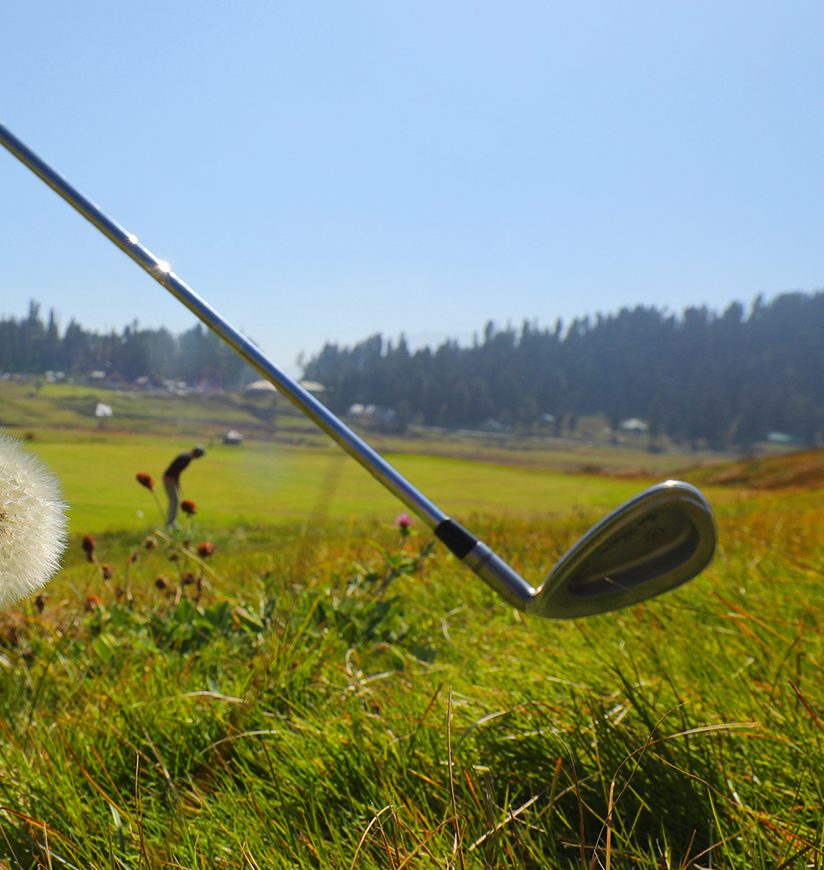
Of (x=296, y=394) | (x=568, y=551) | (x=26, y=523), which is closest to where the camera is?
(x=26, y=523)

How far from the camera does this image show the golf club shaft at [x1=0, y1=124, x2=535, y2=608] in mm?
1938

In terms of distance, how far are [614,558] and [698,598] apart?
1.72 metres

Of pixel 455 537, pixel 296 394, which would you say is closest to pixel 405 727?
pixel 455 537

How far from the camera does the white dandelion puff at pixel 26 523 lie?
129 centimetres

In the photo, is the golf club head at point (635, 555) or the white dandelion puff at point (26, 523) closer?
the white dandelion puff at point (26, 523)

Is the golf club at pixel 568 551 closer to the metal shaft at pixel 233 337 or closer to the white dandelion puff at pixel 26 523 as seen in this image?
the metal shaft at pixel 233 337

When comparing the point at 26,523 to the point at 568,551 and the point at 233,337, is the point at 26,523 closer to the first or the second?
the point at 233,337

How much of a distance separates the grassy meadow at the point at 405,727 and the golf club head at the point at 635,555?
20 centimetres

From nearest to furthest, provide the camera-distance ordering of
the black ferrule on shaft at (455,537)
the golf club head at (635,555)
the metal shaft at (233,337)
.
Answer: the golf club head at (635,555)
the metal shaft at (233,337)
the black ferrule on shaft at (455,537)

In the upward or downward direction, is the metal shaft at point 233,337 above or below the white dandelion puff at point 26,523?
above

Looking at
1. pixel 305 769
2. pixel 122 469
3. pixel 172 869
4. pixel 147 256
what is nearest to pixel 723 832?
pixel 305 769

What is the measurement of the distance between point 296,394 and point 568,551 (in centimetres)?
71

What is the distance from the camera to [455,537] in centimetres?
206

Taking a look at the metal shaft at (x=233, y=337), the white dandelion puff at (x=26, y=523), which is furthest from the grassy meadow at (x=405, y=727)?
the metal shaft at (x=233, y=337)
